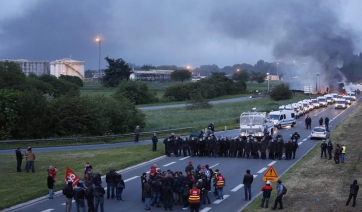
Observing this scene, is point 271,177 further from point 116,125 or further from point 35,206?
point 116,125

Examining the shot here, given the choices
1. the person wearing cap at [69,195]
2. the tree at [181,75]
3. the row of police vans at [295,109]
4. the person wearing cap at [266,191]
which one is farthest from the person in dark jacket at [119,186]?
the tree at [181,75]

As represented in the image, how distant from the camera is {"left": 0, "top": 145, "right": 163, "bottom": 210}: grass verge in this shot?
22.5 m

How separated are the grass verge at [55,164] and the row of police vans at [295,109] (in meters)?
19.6

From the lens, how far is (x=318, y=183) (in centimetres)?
2555

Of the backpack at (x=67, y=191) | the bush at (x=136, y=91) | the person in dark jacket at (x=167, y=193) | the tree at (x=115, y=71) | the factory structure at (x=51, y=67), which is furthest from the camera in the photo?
the factory structure at (x=51, y=67)

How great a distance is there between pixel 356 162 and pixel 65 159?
19.3 meters

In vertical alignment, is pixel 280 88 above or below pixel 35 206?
above

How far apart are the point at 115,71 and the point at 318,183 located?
107 meters

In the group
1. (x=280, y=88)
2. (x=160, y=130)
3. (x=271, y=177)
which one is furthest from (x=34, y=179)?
(x=280, y=88)

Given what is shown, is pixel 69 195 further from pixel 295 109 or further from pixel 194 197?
pixel 295 109

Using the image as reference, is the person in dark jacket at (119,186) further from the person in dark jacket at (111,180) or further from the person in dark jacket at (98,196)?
the person in dark jacket at (98,196)

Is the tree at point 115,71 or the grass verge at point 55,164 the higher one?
the tree at point 115,71

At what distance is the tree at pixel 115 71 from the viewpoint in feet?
423

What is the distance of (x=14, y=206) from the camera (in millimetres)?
20641
